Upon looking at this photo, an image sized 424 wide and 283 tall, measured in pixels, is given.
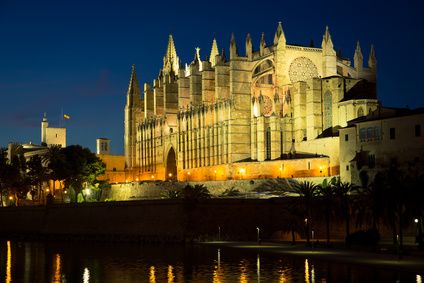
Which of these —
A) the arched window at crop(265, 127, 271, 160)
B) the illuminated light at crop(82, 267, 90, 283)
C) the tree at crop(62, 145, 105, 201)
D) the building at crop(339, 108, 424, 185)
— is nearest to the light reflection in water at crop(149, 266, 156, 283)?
the illuminated light at crop(82, 267, 90, 283)

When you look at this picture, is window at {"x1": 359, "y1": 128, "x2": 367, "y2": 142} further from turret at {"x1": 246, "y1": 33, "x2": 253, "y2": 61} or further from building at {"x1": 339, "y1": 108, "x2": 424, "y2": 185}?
turret at {"x1": 246, "y1": 33, "x2": 253, "y2": 61}

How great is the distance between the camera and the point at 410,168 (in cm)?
5422

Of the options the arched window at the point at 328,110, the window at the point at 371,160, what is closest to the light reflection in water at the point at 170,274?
the window at the point at 371,160

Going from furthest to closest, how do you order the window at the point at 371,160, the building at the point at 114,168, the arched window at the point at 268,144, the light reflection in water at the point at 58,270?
1. the building at the point at 114,168
2. the arched window at the point at 268,144
3. the window at the point at 371,160
4. the light reflection in water at the point at 58,270

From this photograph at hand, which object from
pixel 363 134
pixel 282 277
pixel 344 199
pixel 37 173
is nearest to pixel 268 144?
pixel 363 134

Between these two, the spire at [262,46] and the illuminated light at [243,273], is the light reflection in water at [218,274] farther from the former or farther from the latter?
the spire at [262,46]

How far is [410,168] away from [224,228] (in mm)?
13987

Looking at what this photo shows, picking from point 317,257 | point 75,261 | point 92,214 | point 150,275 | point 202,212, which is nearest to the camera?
point 150,275

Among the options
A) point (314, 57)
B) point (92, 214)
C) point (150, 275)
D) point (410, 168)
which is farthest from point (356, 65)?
point (150, 275)

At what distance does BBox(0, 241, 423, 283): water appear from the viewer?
1362 inches

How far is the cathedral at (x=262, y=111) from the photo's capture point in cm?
7006

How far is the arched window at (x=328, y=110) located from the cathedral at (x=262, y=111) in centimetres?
9

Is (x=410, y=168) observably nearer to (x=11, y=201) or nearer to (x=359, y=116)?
(x=359, y=116)

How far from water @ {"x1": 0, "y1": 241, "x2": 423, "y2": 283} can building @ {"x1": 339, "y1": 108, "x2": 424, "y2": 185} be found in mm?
14510
